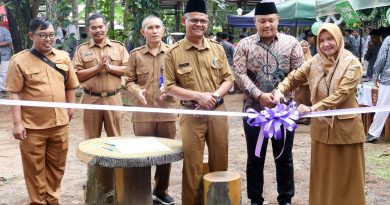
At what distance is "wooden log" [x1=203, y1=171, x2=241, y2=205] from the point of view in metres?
4.11

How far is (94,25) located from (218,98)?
1.90 m

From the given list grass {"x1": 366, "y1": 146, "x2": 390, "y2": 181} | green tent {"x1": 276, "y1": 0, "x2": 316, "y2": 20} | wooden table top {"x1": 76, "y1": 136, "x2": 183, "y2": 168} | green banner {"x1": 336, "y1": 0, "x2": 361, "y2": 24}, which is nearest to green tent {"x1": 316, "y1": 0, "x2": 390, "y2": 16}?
green banner {"x1": 336, "y1": 0, "x2": 361, "y2": 24}

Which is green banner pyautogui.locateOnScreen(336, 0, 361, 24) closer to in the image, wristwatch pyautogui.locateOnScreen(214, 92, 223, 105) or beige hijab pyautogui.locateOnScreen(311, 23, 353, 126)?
beige hijab pyautogui.locateOnScreen(311, 23, 353, 126)

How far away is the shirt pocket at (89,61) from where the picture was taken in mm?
5414

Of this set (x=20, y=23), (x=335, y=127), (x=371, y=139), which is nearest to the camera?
(x=335, y=127)

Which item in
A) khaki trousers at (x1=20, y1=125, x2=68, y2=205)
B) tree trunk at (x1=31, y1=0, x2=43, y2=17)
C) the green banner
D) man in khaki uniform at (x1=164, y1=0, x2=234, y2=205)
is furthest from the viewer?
tree trunk at (x1=31, y1=0, x2=43, y2=17)

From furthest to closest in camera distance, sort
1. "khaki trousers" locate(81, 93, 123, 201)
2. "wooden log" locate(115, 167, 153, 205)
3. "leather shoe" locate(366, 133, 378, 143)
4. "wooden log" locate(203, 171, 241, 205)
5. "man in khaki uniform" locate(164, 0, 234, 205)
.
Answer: "leather shoe" locate(366, 133, 378, 143) → "khaki trousers" locate(81, 93, 123, 201) → "wooden log" locate(115, 167, 153, 205) → "man in khaki uniform" locate(164, 0, 234, 205) → "wooden log" locate(203, 171, 241, 205)

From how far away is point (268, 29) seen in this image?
14.6 feet

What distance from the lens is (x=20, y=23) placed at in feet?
41.7

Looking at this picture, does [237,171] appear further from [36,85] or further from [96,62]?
[36,85]

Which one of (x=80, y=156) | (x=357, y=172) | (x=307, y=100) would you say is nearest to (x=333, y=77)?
(x=357, y=172)

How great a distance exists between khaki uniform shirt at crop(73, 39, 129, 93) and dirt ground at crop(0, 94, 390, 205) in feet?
4.04

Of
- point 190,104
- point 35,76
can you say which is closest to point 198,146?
point 190,104

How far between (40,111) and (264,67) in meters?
2.15
